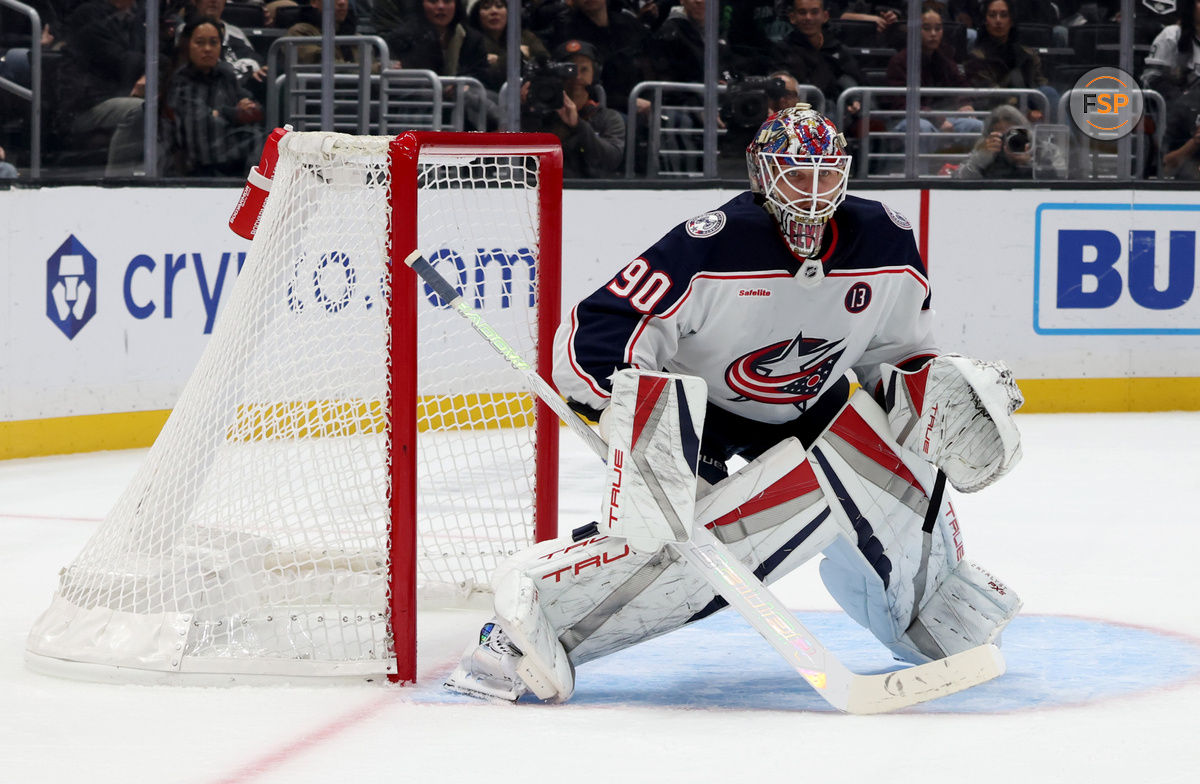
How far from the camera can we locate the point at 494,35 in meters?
6.01

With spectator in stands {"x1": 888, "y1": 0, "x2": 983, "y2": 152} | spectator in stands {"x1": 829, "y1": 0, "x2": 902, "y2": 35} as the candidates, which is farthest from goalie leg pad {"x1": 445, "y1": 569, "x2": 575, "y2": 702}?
spectator in stands {"x1": 829, "y1": 0, "x2": 902, "y2": 35}

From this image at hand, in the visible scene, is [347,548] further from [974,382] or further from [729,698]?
[974,382]

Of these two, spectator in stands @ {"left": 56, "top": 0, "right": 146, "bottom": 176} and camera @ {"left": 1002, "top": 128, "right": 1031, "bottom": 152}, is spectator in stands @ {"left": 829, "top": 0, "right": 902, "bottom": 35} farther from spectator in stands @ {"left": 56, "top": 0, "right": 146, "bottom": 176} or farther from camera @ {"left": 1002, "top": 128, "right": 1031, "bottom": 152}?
spectator in stands @ {"left": 56, "top": 0, "right": 146, "bottom": 176}

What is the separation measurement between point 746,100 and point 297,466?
392 centimetres

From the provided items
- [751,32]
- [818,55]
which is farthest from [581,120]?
[818,55]

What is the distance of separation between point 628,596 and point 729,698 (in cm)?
22

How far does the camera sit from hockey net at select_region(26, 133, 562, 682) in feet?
8.02

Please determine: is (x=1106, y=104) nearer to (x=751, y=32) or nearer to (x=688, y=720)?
(x=751, y=32)

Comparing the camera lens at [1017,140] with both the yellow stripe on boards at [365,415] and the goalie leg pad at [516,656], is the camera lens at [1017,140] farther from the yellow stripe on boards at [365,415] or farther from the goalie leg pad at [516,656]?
the goalie leg pad at [516,656]

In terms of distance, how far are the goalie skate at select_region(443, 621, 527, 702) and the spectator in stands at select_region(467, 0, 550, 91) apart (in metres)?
3.93

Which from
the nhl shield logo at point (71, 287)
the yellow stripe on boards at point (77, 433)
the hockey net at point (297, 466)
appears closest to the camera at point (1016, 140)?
the yellow stripe on boards at point (77, 433)

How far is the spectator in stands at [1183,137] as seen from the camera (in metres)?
6.35

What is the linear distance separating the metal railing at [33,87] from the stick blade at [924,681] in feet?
12.3

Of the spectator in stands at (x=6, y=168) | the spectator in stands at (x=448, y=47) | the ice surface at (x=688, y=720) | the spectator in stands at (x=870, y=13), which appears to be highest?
the spectator in stands at (x=870, y=13)
